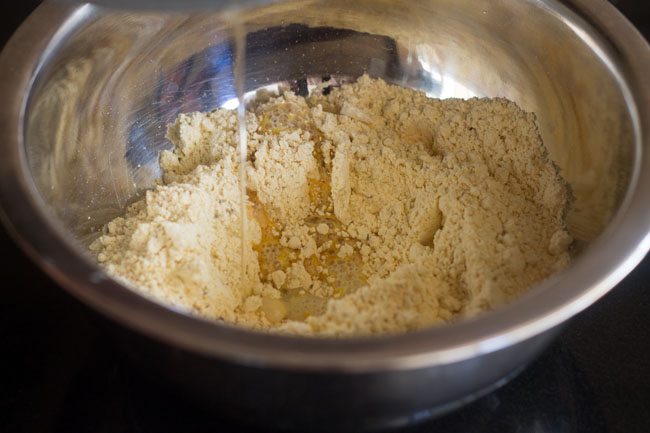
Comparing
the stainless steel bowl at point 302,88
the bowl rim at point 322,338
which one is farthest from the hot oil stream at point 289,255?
the bowl rim at point 322,338

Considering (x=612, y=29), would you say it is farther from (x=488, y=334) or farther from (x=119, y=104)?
(x=119, y=104)

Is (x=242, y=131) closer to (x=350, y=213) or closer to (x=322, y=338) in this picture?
(x=350, y=213)

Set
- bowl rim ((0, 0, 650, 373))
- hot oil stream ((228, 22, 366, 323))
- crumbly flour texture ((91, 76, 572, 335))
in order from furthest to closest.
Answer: hot oil stream ((228, 22, 366, 323)) → crumbly flour texture ((91, 76, 572, 335)) → bowl rim ((0, 0, 650, 373))

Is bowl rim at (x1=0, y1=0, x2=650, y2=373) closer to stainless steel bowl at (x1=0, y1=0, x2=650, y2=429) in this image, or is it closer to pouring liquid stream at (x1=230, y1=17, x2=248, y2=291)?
stainless steel bowl at (x1=0, y1=0, x2=650, y2=429)

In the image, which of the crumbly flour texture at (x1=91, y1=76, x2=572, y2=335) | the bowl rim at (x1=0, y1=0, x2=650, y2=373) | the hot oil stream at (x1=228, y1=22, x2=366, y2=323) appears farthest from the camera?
the hot oil stream at (x1=228, y1=22, x2=366, y2=323)

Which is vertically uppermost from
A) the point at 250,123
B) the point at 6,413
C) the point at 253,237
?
the point at 250,123

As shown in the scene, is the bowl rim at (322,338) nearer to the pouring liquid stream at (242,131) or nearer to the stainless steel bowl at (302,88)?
the stainless steel bowl at (302,88)

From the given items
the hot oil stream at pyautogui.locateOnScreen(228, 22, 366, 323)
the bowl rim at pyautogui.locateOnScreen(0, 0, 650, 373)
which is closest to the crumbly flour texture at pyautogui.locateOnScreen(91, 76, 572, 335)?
the hot oil stream at pyautogui.locateOnScreen(228, 22, 366, 323)

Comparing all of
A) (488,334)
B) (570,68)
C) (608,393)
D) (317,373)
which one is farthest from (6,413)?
(570,68)
